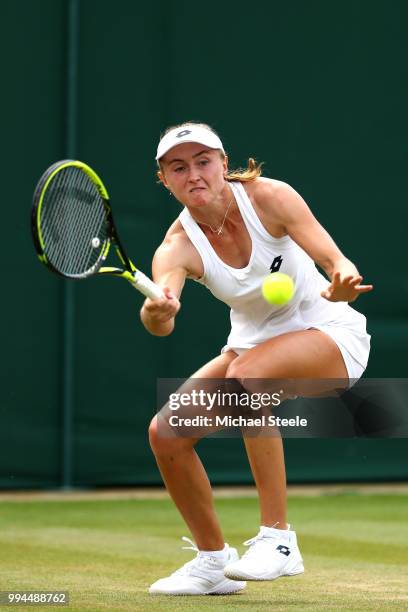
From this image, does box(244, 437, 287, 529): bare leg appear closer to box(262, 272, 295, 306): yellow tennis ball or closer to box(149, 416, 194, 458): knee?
box(149, 416, 194, 458): knee

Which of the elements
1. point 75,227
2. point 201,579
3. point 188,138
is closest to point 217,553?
point 201,579

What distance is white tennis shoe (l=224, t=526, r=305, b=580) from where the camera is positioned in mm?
3943

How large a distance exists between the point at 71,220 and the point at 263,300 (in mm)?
700

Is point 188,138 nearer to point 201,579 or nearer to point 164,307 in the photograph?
point 164,307

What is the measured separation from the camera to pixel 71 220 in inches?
151

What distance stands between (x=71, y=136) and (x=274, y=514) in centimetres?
369

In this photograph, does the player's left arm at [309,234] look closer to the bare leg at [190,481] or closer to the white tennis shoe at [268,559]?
the bare leg at [190,481]

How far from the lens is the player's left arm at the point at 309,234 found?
380 centimetres

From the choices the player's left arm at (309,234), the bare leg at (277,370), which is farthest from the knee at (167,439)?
the player's left arm at (309,234)

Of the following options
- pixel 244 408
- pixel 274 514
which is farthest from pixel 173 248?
pixel 274 514

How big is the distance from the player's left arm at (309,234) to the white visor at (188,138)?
0.26m

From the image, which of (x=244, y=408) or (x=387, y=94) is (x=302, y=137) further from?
(x=244, y=408)

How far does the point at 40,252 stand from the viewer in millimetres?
3586

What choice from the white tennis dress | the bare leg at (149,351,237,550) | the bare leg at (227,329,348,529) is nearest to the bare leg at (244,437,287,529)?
the bare leg at (227,329,348,529)
